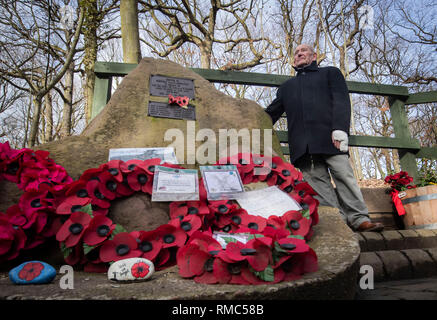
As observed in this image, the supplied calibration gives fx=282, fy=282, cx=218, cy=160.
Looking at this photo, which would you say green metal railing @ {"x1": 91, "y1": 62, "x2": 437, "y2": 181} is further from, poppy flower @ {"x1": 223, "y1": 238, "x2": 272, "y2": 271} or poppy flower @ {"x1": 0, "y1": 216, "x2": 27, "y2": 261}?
poppy flower @ {"x1": 223, "y1": 238, "x2": 272, "y2": 271}

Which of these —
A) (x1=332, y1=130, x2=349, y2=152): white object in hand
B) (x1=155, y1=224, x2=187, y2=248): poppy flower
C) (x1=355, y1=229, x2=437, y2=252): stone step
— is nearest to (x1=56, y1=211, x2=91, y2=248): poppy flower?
(x1=155, y1=224, x2=187, y2=248): poppy flower

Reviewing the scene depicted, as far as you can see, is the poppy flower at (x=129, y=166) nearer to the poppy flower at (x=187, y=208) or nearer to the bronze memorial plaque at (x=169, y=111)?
the poppy flower at (x=187, y=208)

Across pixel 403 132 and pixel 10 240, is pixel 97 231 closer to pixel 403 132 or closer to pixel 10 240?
pixel 10 240

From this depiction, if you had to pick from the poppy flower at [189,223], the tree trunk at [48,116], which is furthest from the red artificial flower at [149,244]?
the tree trunk at [48,116]

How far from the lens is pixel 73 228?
1427 millimetres

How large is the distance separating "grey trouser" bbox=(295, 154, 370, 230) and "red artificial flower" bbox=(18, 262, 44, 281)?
238 cm

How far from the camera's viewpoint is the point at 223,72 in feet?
12.2

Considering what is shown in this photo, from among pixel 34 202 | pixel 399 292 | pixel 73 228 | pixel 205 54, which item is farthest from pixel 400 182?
pixel 205 54

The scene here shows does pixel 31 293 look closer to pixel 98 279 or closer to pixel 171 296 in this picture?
pixel 98 279

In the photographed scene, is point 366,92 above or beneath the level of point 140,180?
above

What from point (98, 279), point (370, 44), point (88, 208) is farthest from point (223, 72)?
point (370, 44)

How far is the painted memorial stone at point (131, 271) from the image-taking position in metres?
1.18

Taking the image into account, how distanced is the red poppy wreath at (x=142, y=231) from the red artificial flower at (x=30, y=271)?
18cm

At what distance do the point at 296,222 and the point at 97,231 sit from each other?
1.04 m
